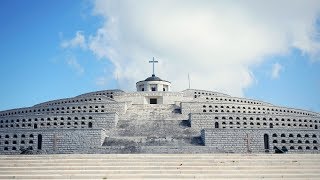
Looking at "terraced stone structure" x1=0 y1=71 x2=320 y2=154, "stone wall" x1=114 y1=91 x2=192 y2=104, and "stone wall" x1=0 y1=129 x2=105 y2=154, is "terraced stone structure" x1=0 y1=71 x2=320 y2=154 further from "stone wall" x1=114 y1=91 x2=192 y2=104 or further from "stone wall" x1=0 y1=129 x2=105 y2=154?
"stone wall" x1=114 y1=91 x2=192 y2=104

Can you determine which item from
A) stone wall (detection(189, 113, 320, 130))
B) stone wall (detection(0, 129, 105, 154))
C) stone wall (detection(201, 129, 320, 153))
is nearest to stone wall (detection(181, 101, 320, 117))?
stone wall (detection(189, 113, 320, 130))

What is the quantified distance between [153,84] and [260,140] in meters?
21.4

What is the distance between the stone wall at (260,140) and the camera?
3194 centimetres

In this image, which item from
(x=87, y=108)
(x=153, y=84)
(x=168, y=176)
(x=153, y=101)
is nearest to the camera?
(x=168, y=176)

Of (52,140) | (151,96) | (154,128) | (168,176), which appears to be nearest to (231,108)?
(151,96)

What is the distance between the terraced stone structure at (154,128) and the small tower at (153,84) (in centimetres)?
465

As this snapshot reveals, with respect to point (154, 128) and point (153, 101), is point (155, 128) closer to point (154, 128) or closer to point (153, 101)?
point (154, 128)

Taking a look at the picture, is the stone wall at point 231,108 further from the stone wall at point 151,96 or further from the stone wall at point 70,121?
the stone wall at point 70,121

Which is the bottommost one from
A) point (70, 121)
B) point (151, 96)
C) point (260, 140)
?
point (260, 140)

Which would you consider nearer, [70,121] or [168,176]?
[168,176]

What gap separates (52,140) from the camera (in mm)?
33281

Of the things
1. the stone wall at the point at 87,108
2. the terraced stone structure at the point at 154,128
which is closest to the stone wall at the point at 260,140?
the terraced stone structure at the point at 154,128

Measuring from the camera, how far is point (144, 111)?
135 feet

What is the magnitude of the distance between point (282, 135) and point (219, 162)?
56.3 feet
